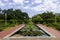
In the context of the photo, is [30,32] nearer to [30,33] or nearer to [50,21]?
[30,33]

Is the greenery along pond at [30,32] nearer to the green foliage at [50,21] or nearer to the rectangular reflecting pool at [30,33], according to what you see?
the rectangular reflecting pool at [30,33]

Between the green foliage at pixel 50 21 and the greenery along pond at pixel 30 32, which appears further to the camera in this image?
the green foliage at pixel 50 21

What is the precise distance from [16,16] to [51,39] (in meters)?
31.4

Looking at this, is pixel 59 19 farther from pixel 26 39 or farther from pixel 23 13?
pixel 26 39

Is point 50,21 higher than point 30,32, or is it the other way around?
point 30,32

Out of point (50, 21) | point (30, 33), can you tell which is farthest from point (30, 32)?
point (50, 21)

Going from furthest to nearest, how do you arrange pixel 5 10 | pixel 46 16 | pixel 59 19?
pixel 5 10 → pixel 46 16 → pixel 59 19

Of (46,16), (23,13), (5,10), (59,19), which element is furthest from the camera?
(23,13)

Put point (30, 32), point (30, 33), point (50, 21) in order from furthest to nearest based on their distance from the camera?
point (50, 21), point (30, 32), point (30, 33)

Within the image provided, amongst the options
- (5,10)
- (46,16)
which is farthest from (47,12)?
(5,10)

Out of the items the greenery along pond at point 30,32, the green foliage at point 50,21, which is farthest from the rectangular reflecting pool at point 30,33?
the green foliage at point 50,21

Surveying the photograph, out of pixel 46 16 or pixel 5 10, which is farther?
pixel 5 10

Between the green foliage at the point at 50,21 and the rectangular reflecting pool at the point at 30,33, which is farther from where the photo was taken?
the green foliage at the point at 50,21

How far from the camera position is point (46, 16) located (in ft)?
118
